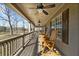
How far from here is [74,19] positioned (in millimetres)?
4527

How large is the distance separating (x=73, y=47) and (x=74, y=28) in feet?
1.81

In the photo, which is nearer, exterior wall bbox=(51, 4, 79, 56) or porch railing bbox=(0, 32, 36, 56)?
porch railing bbox=(0, 32, 36, 56)

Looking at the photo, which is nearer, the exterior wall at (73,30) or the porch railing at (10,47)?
the porch railing at (10,47)

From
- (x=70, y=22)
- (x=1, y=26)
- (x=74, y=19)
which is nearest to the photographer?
(x=1, y=26)

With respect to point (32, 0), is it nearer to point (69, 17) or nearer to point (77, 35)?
point (77, 35)

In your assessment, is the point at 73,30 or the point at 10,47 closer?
the point at 73,30

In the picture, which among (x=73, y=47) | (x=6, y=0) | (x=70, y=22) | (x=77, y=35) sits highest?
A: (x=6, y=0)

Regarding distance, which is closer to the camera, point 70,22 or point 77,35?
point 77,35

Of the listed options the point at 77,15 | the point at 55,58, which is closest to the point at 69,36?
the point at 77,15

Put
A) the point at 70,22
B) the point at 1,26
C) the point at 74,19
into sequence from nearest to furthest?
the point at 1,26, the point at 74,19, the point at 70,22

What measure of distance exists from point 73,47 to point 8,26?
6.83 ft

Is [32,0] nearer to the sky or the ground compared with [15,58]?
nearer to the sky

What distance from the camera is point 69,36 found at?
16.5ft

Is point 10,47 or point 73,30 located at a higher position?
point 73,30
